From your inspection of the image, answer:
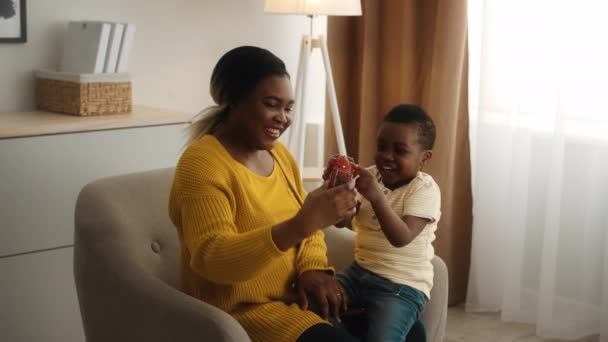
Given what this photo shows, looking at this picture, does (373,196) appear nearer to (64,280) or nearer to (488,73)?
(64,280)

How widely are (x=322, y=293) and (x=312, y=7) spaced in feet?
4.93

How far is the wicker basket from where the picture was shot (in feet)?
9.50

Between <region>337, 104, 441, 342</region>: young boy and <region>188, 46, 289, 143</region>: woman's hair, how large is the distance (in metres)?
0.30

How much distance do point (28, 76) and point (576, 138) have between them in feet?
6.48

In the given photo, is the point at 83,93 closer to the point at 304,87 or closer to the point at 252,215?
the point at 304,87

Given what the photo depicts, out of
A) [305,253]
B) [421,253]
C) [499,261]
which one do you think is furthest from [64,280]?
[499,261]

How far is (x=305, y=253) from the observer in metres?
1.99

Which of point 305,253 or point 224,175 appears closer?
point 224,175

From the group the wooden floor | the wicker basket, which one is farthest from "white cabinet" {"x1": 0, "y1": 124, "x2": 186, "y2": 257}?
the wooden floor

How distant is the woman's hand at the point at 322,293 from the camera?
1893mm

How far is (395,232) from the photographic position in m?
1.92

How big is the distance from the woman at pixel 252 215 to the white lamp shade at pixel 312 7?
4.05 ft

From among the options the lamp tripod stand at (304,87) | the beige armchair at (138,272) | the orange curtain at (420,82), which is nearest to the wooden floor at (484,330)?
the orange curtain at (420,82)

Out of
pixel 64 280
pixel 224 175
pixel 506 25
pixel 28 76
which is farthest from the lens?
pixel 506 25
